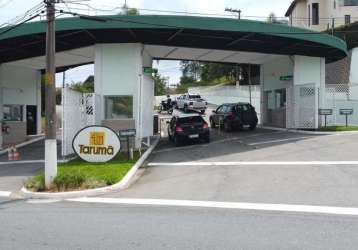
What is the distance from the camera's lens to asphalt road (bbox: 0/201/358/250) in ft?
24.3

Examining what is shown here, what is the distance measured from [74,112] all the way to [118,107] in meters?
2.60

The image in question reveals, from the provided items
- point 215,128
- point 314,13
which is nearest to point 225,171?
point 215,128

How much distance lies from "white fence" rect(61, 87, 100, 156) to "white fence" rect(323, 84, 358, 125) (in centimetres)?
1539

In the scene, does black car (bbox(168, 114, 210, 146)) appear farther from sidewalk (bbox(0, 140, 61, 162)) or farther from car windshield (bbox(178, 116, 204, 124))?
sidewalk (bbox(0, 140, 61, 162))

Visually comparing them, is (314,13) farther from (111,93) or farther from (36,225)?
(36,225)

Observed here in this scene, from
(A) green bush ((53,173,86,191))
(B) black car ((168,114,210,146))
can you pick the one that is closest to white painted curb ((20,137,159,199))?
(A) green bush ((53,173,86,191))

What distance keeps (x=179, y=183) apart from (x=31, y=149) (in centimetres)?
1443

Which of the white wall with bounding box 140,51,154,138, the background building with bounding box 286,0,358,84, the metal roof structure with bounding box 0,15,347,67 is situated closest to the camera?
the metal roof structure with bounding box 0,15,347,67

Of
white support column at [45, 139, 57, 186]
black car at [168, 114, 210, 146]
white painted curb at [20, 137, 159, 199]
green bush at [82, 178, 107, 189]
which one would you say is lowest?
white painted curb at [20, 137, 159, 199]

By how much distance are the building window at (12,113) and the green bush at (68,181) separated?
58.4ft

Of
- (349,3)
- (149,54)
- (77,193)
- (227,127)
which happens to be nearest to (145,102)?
(149,54)

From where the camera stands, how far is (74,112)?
21.2 m

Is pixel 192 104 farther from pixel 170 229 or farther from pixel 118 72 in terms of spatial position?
pixel 170 229

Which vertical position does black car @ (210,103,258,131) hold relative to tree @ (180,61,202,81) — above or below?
below
